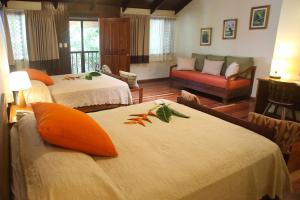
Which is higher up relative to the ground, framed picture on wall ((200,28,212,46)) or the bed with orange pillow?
framed picture on wall ((200,28,212,46))

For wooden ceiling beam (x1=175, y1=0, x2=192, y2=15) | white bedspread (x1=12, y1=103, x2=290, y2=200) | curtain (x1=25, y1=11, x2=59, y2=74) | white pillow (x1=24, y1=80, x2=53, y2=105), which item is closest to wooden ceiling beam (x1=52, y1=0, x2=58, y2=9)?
curtain (x1=25, y1=11, x2=59, y2=74)

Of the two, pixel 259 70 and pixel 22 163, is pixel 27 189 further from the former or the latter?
pixel 259 70

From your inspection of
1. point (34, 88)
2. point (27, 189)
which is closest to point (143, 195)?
point (27, 189)

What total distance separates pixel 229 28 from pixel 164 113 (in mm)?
4282

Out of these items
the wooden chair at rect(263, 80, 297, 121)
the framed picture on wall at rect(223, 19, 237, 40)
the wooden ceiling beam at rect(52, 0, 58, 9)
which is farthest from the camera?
the framed picture on wall at rect(223, 19, 237, 40)

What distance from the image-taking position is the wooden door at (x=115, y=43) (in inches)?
221

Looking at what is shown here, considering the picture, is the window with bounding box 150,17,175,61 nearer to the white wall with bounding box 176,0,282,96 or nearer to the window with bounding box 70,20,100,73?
the white wall with bounding box 176,0,282,96

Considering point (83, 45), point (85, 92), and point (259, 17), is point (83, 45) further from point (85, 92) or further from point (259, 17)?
point (259, 17)

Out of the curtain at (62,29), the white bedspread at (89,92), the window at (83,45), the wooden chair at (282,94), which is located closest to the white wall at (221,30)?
the wooden chair at (282,94)

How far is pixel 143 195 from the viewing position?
1043 millimetres

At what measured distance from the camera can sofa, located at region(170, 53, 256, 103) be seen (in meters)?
4.84

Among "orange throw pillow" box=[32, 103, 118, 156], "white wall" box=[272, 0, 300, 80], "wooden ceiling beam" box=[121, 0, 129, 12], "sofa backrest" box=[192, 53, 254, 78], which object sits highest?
"wooden ceiling beam" box=[121, 0, 129, 12]

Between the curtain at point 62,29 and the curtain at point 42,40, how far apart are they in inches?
4.8

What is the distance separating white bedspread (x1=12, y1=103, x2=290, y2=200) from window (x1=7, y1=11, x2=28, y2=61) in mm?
4255
